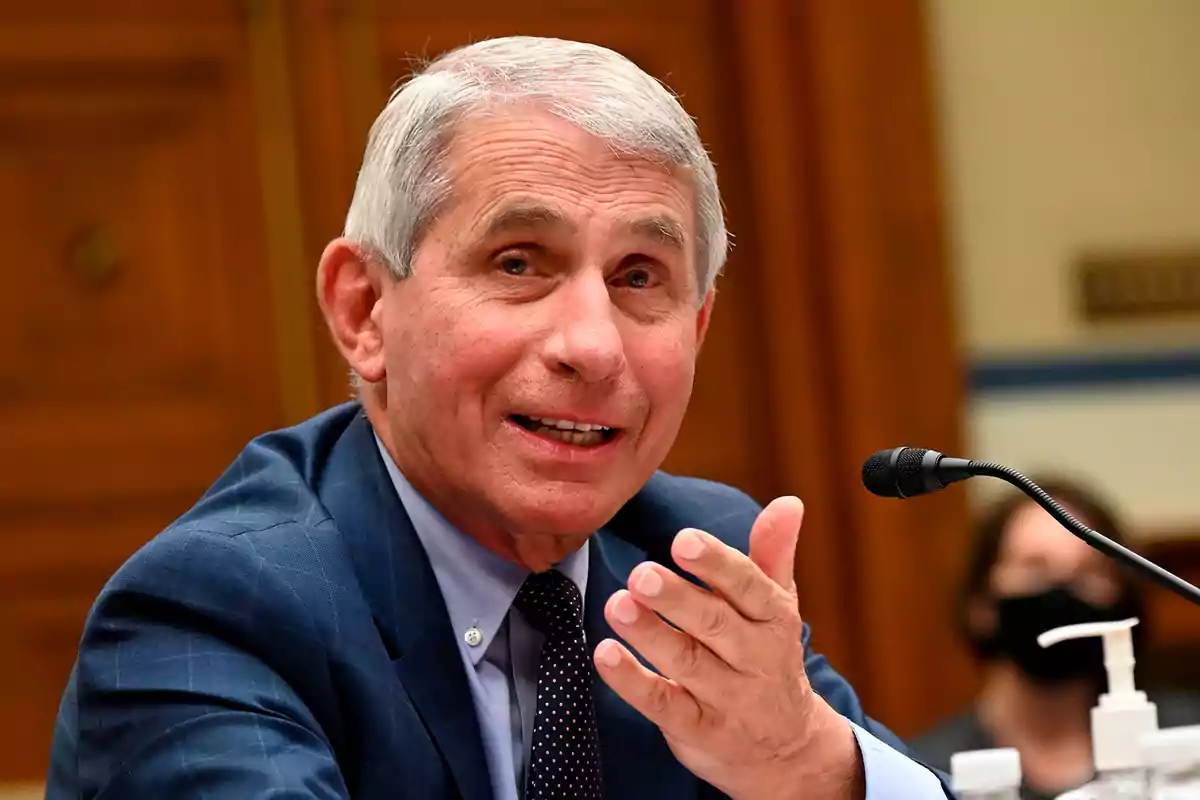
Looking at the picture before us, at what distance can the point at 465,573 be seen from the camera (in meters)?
1.56

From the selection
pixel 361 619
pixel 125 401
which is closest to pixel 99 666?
pixel 361 619

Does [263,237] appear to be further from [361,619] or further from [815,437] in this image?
[361,619]

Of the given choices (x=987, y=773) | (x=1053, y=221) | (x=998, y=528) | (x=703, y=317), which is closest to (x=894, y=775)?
(x=987, y=773)

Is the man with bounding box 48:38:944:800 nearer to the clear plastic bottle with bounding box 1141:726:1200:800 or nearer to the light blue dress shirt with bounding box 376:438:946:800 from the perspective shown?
the light blue dress shirt with bounding box 376:438:946:800

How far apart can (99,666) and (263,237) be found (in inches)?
86.5

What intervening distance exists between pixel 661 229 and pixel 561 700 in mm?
452

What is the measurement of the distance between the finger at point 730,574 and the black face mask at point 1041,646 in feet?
5.48

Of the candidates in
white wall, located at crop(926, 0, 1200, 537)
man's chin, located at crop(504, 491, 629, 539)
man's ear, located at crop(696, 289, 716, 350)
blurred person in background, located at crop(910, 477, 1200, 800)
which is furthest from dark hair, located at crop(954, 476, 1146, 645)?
man's chin, located at crop(504, 491, 629, 539)

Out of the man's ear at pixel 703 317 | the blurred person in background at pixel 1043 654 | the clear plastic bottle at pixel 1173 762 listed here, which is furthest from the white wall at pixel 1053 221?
the clear plastic bottle at pixel 1173 762

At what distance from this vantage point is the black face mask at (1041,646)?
2795mm

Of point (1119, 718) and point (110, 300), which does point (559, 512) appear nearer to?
point (1119, 718)

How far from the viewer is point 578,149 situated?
1.51 meters

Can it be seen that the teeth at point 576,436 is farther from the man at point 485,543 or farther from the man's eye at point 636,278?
the man's eye at point 636,278

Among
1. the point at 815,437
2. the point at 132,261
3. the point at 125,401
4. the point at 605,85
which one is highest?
the point at 605,85
